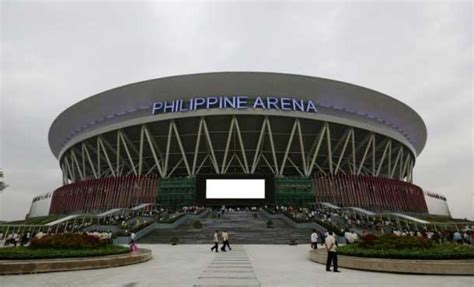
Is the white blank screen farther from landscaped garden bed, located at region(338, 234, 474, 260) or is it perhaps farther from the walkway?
landscaped garden bed, located at region(338, 234, 474, 260)

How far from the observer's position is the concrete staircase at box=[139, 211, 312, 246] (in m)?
26.7

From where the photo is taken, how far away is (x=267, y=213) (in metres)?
38.3

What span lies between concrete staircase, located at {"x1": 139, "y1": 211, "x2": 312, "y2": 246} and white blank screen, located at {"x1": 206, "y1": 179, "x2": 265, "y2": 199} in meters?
13.6

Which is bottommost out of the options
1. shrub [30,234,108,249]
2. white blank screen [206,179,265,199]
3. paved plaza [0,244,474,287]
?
paved plaza [0,244,474,287]

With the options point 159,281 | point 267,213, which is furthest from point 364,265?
point 267,213

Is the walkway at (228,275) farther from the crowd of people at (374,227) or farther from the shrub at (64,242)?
the crowd of people at (374,227)

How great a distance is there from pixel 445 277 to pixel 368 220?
78.3 feet

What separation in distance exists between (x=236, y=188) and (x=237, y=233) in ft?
63.7

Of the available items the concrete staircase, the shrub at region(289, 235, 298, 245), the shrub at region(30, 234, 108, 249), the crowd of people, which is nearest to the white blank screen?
the crowd of people

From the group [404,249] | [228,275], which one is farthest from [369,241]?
[228,275]

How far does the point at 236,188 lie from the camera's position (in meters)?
48.3

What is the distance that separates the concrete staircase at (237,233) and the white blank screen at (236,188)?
13552 mm

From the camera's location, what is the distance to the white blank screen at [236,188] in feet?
158

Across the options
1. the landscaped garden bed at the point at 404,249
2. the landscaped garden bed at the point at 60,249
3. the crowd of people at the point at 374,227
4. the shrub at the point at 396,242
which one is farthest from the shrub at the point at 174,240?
the shrub at the point at 396,242
